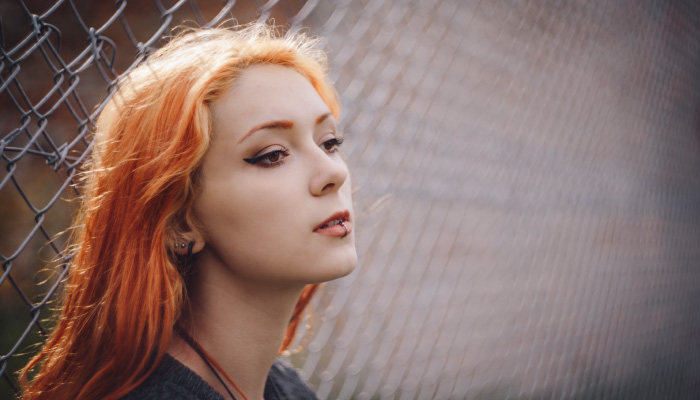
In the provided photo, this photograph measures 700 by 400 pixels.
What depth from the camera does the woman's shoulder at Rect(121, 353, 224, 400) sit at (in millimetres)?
1032

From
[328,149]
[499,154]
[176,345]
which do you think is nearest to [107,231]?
[176,345]

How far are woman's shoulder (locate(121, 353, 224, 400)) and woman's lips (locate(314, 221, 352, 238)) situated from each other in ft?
1.27

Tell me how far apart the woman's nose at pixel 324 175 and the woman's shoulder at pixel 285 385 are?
0.65 m

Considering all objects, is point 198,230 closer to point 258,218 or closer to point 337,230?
point 258,218

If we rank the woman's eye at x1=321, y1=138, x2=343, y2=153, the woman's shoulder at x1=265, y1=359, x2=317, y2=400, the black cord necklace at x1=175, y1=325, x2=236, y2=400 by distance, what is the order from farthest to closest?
the woman's shoulder at x1=265, y1=359, x2=317, y2=400
the woman's eye at x1=321, y1=138, x2=343, y2=153
the black cord necklace at x1=175, y1=325, x2=236, y2=400

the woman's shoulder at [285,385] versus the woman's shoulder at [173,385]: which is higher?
the woman's shoulder at [173,385]

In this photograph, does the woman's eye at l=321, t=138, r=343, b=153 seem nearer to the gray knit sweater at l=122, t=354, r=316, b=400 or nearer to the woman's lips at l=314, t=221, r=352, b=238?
the woman's lips at l=314, t=221, r=352, b=238

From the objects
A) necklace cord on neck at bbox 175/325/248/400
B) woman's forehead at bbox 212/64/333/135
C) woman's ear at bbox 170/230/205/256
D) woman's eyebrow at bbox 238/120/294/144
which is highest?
woman's forehead at bbox 212/64/333/135

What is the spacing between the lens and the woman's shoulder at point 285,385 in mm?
1481

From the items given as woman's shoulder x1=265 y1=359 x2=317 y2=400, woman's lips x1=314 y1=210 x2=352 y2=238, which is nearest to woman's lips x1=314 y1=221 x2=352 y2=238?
woman's lips x1=314 y1=210 x2=352 y2=238

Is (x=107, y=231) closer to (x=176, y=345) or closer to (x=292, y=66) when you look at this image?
(x=176, y=345)

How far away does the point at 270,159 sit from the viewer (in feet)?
3.68

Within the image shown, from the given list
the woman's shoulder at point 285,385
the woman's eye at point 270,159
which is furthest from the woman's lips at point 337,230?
the woman's shoulder at point 285,385

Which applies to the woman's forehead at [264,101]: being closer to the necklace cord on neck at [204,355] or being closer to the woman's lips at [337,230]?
the woman's lips at [337,230]
